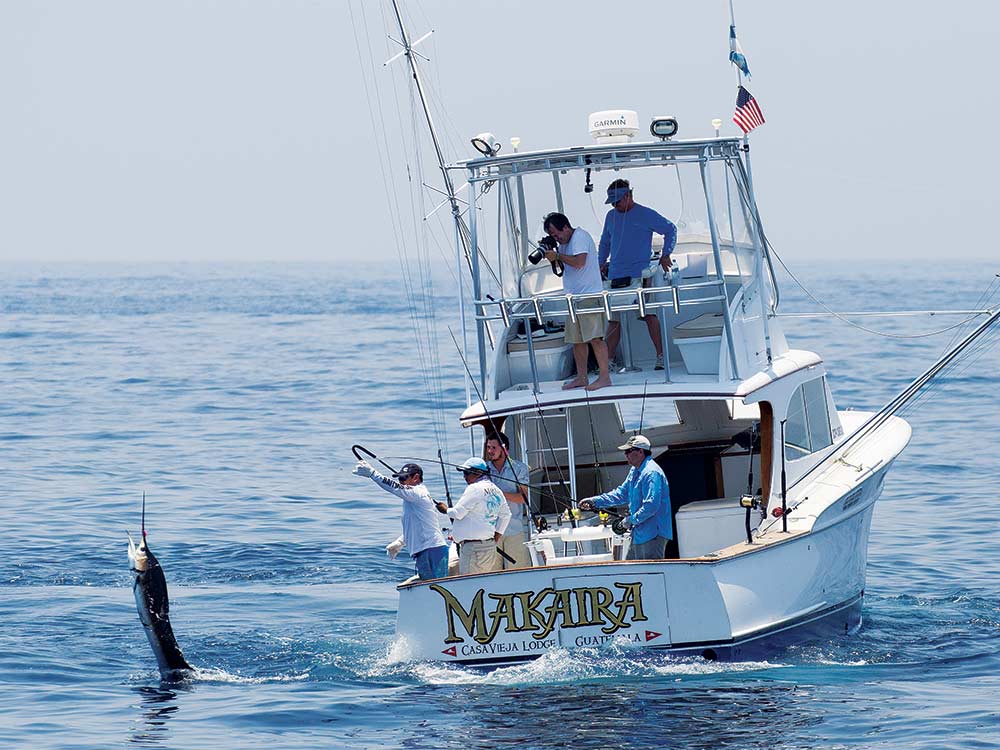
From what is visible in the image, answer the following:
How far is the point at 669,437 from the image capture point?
15320mm

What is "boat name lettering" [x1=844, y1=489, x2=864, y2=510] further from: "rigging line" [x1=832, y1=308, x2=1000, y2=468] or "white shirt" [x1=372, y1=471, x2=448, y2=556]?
"white shirt" [x1=372, y1=471, x2=448, y2=556]

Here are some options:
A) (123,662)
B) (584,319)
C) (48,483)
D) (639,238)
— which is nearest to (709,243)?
Answer: (639,238)

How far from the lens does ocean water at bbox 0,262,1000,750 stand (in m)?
11.0

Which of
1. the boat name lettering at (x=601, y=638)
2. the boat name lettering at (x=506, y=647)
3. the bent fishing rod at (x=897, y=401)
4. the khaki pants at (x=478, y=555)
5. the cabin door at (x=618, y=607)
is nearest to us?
the cabin door at (x=618, y=607)

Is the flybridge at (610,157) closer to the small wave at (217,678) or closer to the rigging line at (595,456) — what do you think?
the rigging line at (595,456)

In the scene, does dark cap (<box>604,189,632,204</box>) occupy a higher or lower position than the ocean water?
higher

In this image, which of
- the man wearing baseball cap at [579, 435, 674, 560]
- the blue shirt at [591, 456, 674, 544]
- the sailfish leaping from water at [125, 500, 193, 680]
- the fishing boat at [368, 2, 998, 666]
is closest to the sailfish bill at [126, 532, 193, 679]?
the sailfish leaping from water at [125, 500, 193, 680]

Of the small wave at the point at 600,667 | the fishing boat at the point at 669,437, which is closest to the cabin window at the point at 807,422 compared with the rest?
the fishing boat at the point at 669,437

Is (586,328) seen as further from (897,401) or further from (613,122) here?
(897,401)

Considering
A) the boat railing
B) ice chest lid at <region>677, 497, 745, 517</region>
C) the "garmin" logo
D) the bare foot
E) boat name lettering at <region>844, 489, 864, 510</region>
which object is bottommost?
boat name lettering at <region>844, 489, 864, 510</region>

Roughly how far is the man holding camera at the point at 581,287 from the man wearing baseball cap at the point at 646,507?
86 centimetres

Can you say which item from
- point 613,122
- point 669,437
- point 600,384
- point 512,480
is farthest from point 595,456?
point 613,122

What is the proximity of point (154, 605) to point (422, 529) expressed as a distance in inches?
85.0

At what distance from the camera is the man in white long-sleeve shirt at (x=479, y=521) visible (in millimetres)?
12172
